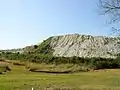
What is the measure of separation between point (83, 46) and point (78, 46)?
2.22 meters

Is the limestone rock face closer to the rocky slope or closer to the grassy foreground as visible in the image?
the rocky slope

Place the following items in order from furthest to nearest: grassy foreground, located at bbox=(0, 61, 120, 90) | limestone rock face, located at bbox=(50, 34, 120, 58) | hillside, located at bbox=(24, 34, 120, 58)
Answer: hillside, located at bbox=(24, 34, 120, 58), limestone rock face, located at bbox=(50, 34, 120, 58), grassy foreground, located at bbox=(0, 61, 120, 90)

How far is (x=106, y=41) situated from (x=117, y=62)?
5004cm

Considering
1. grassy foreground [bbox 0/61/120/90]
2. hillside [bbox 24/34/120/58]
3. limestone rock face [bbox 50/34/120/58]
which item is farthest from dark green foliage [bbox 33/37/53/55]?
grassy foreground [bbox 0/61/120/90]

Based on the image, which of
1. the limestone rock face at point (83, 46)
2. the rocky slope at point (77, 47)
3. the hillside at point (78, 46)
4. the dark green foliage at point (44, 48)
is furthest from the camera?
the dark green foliage at point (44, 48)

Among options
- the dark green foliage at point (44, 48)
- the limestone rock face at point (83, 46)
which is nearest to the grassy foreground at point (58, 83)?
the limestone rock face at point (83, 46)

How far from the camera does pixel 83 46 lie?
14812 centimetres

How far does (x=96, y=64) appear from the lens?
330 ft

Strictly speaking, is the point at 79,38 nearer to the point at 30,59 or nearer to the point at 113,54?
the point at 113,54

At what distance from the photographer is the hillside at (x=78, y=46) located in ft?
451

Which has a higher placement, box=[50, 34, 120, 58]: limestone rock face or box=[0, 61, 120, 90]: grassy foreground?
box=[50, 34, 120, 58]: limestone rock face

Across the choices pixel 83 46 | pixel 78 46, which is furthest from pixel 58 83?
pixel 78 46

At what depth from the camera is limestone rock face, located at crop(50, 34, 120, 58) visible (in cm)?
13712

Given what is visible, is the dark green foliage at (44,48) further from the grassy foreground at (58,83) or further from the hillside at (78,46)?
the grassy foreground at (58,83)
